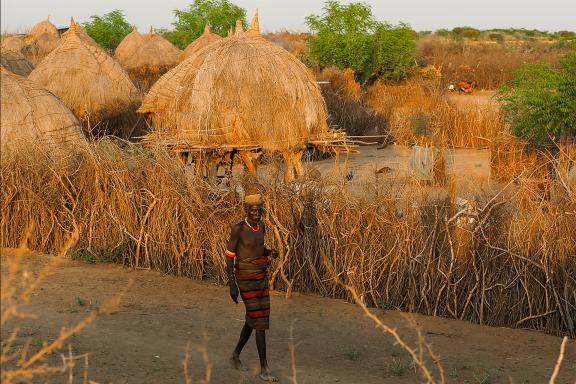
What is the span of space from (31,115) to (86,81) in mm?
6331

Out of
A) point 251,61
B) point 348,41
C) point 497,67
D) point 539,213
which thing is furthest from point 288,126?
point 497,67

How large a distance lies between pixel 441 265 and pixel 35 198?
4209 millimetres

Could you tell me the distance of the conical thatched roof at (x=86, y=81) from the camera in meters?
17.6

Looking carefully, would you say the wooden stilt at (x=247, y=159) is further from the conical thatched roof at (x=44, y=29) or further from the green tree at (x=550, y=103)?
the conical thatched roof at (x=44, y=29)

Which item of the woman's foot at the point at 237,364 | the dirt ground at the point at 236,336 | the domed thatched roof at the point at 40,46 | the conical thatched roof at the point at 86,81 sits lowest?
the dirt ground at the point at 236,336

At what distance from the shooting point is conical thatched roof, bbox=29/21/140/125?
57.9 ft

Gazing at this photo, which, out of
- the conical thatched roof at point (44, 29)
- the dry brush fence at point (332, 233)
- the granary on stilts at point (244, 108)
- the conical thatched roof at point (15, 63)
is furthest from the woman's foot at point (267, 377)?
the conical thatched roof at point (44, 29)

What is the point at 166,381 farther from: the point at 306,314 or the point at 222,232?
the point at 222,232

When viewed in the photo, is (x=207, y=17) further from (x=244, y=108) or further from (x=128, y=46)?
(x=244, y=108)

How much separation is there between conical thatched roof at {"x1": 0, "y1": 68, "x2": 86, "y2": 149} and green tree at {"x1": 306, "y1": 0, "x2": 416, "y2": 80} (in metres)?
15.3

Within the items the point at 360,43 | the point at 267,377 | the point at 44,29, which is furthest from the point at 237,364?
the point at 44,29

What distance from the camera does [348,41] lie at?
87.7 ft

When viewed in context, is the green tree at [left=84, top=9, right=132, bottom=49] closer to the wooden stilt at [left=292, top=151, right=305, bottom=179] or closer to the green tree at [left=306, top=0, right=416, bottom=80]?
the green tree at [left=306, top=0, right=416, bottom=80]

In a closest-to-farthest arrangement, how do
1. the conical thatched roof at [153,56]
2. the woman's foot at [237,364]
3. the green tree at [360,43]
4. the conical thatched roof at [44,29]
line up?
the woman's foot at [237,364]
the green tree at [360,43]
the conical thatched roof at [153,56]
the conical thatched roof at [44,29]
